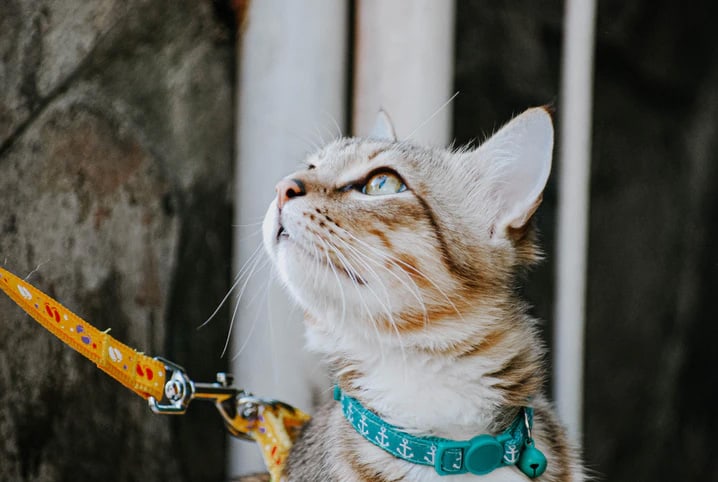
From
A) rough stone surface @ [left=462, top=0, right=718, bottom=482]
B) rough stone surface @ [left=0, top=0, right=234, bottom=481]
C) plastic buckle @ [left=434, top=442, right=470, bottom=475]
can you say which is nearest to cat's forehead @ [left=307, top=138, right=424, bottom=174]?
rough stone surface @ [left=0, top=0, right=234, bottom=481]

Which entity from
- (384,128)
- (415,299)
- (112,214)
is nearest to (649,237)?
(384,128)

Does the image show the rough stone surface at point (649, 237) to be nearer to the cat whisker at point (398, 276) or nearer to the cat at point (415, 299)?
the cat at point (415, 299)

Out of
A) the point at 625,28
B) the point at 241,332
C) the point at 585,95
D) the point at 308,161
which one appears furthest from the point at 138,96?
the point at 625,28

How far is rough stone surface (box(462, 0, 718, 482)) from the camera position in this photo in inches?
86.7

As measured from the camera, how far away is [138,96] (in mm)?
1387

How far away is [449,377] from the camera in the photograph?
3.48 feet

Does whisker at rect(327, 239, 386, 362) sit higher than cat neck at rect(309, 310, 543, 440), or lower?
higher

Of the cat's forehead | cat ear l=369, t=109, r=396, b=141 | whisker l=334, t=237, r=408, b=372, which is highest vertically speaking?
cat ear l=369, t=109, r=396, b=141

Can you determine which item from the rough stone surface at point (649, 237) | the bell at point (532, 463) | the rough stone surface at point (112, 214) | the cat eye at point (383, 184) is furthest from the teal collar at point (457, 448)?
the rough stone surface at point (649, 237)

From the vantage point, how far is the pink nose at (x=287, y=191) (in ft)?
3.53

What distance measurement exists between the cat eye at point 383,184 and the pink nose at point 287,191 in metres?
0.12

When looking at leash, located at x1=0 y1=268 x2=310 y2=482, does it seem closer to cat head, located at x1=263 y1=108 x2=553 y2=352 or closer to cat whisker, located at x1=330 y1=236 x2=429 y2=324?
cat head, located at x1=263 y1=108 x2=553 y2=352

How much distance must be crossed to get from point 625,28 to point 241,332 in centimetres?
164

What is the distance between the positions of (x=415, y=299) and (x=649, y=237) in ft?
5.22
